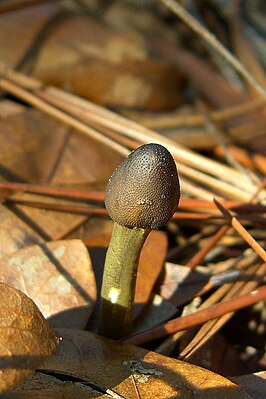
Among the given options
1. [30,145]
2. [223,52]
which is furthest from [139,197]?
[223,52]

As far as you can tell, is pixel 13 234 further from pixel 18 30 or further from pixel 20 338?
pixel 18 30

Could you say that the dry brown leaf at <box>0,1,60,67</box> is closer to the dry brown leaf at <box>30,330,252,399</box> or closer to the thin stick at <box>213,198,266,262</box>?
the thin stick at <box>213,198,266,262</box>

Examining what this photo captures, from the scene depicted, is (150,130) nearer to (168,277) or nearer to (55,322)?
(168,277)

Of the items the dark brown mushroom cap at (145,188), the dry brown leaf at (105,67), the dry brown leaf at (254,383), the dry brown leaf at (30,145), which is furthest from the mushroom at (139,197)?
the dry brown leaf at (105,67)

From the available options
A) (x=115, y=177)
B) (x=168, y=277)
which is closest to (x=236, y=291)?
(x=168, y=277)

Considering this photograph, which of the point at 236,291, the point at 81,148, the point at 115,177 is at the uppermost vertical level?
the point at 115,177

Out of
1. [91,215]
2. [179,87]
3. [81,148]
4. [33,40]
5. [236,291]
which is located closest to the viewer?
[236,291]

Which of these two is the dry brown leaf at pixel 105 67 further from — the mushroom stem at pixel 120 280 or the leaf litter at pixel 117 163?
the mushroom stem at pixel 120 280
